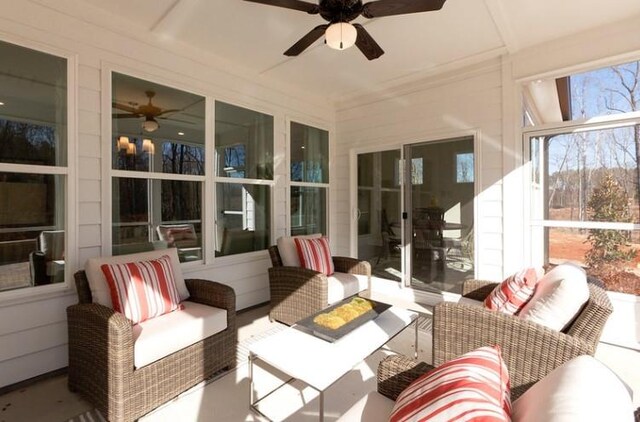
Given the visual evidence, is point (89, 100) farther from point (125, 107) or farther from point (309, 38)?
point (309, 38)

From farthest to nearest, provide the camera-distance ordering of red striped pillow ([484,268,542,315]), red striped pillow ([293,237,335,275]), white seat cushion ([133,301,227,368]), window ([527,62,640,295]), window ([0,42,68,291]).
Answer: red striped pillow ([293,237,335,275]), window ([527,62,640,295]), window ([0,42,68,291]), red striped pillow ([484,268,542,315]), white seat cushion ([133,301,227,368])

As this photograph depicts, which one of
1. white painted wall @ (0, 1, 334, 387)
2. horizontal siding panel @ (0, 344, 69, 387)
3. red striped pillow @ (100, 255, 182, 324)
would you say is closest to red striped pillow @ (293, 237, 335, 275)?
white painted wall @ (0, 1, 334, 387)

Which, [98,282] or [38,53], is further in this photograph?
[38,53]

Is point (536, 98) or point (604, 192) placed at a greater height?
point (536, 98)

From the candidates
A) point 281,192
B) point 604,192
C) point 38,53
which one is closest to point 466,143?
point 604,192

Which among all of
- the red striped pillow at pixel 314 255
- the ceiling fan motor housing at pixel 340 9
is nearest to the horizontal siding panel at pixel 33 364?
the red striped pillow at pixel 314 255

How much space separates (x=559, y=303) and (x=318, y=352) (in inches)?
52.8

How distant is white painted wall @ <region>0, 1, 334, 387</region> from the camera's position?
7.32ft

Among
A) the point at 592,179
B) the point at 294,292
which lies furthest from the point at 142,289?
the point at 592,179

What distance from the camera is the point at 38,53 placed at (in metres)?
2.34

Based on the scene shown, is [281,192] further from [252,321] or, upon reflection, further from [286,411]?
[286,411]

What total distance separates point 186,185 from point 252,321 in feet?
5.23

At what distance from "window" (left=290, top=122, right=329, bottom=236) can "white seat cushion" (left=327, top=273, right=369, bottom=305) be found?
3.88ft

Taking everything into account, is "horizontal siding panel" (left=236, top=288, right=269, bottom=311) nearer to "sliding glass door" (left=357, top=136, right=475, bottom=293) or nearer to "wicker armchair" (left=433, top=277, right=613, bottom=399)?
"sliding glass door" (left=357, top=136, right=475, bottom=293)
